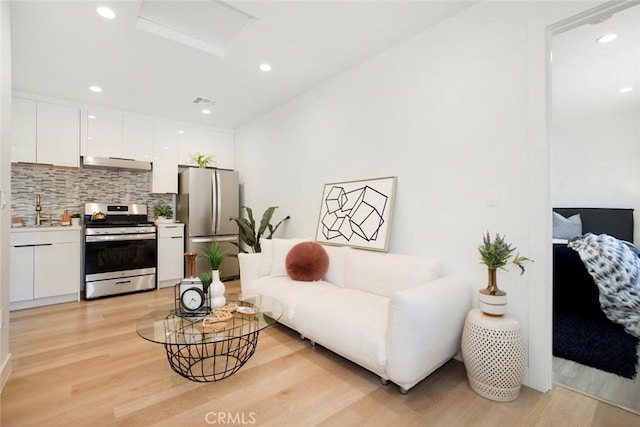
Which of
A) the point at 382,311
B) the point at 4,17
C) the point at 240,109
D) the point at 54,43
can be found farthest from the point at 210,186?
the point at 382,311

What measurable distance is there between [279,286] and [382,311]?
1052mm

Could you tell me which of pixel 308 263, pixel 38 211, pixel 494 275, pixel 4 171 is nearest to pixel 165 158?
pixel 38 211

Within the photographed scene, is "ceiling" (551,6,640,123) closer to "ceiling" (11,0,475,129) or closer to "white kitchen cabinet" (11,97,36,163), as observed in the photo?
"ceiling" (11,0,475,129)

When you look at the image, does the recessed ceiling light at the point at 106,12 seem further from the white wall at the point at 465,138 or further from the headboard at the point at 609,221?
the headboard at the point at 609,221

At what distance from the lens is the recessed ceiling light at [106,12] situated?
6.89ft

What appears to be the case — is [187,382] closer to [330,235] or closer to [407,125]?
[330,235]

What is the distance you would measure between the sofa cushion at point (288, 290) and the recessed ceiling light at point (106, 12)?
97.2 inches

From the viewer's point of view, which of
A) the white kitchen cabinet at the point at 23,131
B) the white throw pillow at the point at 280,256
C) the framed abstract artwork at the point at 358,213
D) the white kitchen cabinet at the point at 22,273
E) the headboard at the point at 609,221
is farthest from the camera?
the headboard at the point at 609,221

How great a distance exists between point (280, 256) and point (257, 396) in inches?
57.0

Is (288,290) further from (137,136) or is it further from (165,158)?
(137,136)

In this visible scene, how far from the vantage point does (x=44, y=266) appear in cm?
340

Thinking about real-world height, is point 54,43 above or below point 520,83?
above

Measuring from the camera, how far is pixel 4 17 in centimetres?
190

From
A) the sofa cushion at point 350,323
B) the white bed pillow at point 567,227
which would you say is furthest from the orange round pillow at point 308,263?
the white bed pillow at point 567,227
